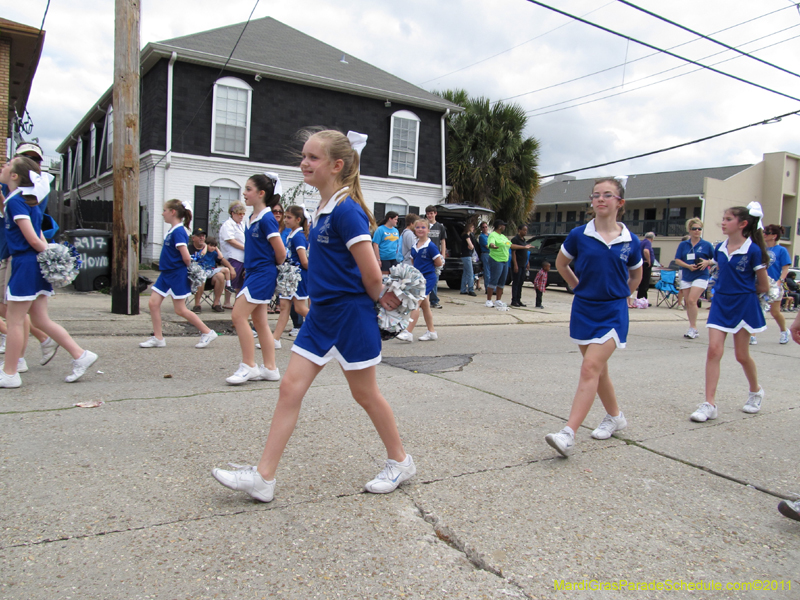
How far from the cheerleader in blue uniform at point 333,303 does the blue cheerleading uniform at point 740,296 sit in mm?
3324

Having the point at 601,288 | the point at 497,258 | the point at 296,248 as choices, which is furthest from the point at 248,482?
the point at 497,258

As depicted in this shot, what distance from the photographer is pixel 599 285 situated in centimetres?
389

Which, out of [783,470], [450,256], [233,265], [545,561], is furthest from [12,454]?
[450,256]

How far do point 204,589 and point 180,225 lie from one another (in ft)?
17.5

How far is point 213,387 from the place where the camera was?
17.2 ft

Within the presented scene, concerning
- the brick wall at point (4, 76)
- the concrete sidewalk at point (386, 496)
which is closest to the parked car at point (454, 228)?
the concrete sidewalk at point (386, 496)

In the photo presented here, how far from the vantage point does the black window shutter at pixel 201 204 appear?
60.6ft

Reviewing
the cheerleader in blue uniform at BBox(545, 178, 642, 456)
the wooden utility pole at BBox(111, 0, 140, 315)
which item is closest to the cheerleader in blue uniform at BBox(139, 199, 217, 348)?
the wooden utility pole at BBox(111, 0, 140, 315)

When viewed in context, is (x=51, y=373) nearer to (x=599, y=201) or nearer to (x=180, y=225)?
(x=180, y=225)

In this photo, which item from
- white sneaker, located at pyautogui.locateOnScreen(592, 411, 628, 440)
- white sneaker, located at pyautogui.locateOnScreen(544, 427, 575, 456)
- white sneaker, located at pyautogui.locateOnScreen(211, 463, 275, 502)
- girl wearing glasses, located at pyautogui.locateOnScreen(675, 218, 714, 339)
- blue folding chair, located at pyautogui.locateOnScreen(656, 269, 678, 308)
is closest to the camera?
white sneaker, located at pyautogui.locateOnScreen(211, 463, 275, 502)

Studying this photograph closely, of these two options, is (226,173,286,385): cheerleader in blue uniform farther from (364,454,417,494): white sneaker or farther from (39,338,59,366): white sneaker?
(364,454,417,494): white sneaker

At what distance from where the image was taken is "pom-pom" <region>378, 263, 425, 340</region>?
2949 mm

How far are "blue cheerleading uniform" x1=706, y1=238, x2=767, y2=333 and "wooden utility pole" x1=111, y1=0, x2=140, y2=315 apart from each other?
7.76 m

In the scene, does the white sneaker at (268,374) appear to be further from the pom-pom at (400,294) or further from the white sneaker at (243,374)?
the pom-pom at (400,294)
